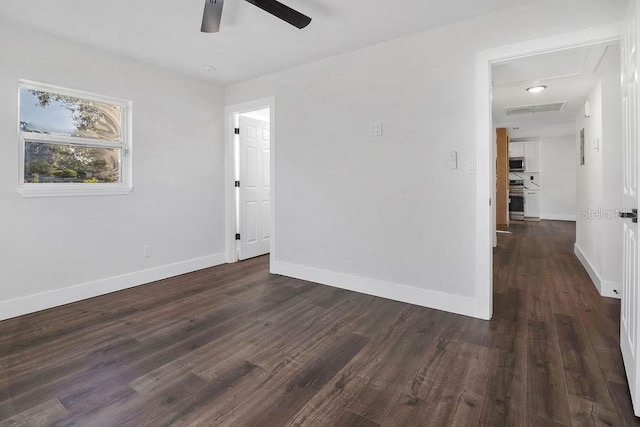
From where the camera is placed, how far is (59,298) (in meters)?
2.93

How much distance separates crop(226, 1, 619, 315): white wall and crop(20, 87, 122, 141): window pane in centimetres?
166

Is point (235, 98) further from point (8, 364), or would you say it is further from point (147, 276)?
point (8, 364)

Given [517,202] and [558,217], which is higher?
[517,202]

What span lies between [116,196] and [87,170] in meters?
0.34

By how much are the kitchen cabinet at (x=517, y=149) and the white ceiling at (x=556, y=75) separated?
3.87 m

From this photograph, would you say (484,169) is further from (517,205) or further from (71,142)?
(517,205)

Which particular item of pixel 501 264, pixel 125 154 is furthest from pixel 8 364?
pixel 501 264

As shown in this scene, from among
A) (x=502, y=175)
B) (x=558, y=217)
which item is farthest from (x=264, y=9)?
(x=558, y=217)

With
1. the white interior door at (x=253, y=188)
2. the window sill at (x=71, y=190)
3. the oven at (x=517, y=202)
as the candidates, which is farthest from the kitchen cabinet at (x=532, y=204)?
the window sill at (x=71, y=190)

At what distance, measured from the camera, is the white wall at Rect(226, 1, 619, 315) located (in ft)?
8.66

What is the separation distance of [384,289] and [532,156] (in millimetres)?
8615

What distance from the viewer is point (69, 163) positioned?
3047 mm

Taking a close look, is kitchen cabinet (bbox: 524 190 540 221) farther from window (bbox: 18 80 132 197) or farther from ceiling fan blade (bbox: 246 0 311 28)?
window (bbox: 18 80 132 197)

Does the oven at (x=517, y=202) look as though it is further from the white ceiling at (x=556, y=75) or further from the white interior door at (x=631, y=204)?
the white interior door at (x=631, y=204)
